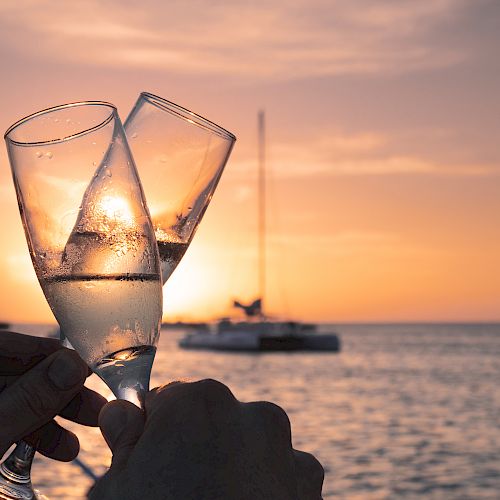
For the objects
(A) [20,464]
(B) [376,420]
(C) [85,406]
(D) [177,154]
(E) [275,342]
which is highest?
(D) [177,154]

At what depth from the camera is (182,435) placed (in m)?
0.97

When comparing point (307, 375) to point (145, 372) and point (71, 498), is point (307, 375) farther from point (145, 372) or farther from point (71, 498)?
point (145, 372)

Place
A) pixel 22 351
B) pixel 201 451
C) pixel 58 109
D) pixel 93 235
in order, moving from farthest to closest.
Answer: pixel 22 351
pixel 58 109
pixel 93 235
pixel 201 451

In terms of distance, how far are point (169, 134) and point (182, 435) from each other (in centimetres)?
98

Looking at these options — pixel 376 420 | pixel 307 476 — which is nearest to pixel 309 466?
pixel 307 476

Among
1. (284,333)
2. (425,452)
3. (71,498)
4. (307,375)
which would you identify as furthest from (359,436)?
(284,333)

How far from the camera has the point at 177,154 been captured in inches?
73.4

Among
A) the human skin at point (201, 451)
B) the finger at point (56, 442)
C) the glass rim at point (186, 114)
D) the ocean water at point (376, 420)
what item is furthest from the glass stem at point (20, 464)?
the ocean water at point (376, 420)

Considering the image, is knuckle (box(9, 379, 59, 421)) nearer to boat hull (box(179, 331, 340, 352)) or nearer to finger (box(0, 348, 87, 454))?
finger (box(0, 348, 87, 454))

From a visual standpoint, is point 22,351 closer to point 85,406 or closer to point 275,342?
point 85,406

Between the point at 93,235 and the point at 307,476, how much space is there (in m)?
0.45

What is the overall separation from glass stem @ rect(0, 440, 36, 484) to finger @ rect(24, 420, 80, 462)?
0.7 inches

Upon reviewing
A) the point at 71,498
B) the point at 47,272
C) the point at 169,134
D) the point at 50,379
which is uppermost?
the point at 169,134

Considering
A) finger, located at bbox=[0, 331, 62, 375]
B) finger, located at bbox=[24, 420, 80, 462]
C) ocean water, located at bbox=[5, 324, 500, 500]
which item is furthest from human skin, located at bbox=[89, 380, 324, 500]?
ocean water, located at bbox=[5, 324, 500, 500]
